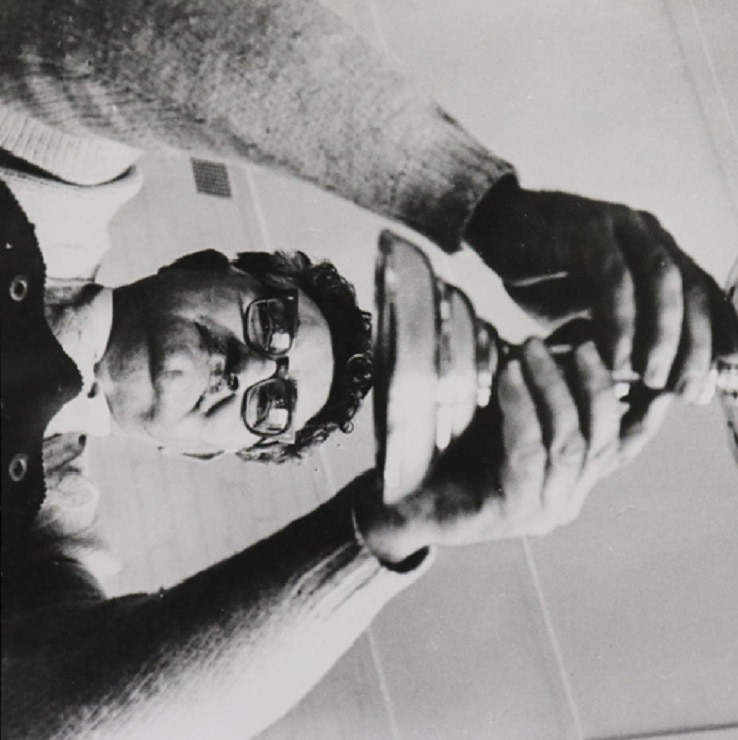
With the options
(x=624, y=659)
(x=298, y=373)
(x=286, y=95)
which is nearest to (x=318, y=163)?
(x=286, y=95)

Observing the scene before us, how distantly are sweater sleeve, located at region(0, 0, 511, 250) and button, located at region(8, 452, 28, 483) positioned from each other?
19 centimetres

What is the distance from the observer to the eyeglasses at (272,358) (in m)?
0.57

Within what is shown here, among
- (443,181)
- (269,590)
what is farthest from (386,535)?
(443,181)

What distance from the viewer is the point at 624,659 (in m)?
0.43

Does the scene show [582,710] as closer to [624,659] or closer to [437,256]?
[624,659]

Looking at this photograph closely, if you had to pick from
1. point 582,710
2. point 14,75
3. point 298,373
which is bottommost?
point 582,710

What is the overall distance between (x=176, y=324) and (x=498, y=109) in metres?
0.24

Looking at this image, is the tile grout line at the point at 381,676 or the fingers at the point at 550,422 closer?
the fingers at the point at 550,422

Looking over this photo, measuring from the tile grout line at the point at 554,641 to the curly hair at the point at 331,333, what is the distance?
5.8 inches

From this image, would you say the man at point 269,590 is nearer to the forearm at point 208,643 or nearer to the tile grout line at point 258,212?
the forearm at point 208,643

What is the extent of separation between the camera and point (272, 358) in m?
Result: 0.56

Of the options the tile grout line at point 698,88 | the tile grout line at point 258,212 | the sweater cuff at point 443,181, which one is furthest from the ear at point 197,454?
the tile grout line at point 698,88

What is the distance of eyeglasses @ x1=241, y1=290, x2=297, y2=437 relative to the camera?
57 centimetres

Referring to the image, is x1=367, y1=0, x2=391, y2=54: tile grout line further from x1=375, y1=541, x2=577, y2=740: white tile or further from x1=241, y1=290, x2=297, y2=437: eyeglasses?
x1=375, y1=541, x2=577, y2=740: white tile
